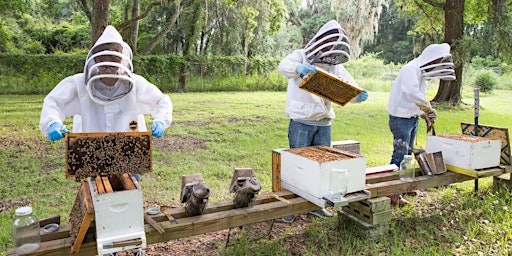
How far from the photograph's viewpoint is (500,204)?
4.28 meters

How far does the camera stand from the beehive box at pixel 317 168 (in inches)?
110

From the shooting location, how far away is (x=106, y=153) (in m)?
2.33

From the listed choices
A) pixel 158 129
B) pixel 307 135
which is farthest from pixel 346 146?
pixel 158 129

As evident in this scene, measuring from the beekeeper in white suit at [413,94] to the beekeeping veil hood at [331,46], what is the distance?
→ 140 centimetres

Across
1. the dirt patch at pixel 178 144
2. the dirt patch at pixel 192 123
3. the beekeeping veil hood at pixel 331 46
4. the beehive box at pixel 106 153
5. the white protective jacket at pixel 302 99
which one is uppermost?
the beekeeping veil hood at pixel 331 46

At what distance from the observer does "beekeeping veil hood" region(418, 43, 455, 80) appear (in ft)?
14.5

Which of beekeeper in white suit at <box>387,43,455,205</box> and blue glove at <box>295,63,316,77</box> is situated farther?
beekeeper in white suit at <box>387,43,455,205</box>

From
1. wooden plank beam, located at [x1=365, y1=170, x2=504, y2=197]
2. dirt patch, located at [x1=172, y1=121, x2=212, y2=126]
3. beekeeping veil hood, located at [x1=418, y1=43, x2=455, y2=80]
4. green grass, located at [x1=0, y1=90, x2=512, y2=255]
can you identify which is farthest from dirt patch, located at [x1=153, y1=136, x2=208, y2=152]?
wooden plank beam, located at [x1=365, y1=170, x2=504, y2=197]

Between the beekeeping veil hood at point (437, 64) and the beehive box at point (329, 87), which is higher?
the beekeeping veil hood at point (437, 64)

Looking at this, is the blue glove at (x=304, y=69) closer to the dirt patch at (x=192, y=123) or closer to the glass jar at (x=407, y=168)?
the glass jar at (x=407, y=168)

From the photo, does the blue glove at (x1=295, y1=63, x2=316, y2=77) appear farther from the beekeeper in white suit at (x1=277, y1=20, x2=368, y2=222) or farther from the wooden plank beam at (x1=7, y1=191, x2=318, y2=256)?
the wooden plank beam at (x1=7, y1=191, x2=318, y2=256)

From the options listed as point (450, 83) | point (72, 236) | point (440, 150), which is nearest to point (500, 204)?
point (440, 150)

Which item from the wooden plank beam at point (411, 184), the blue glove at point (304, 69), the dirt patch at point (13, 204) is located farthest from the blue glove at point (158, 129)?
the dirt patch at point (13, 204)

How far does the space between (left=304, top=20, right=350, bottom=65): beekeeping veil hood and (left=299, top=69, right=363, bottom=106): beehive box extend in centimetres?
26
